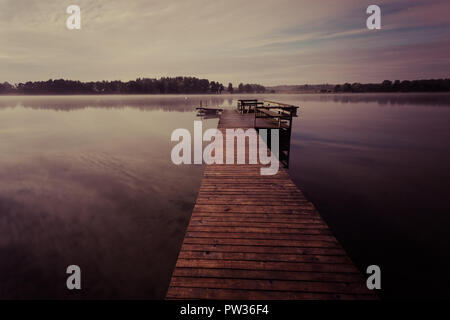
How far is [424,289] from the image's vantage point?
5.43m

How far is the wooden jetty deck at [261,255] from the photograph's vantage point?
338 centimetres

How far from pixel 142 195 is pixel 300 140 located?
16.3 m

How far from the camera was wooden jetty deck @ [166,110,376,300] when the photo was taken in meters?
3.38

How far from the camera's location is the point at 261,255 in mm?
4070

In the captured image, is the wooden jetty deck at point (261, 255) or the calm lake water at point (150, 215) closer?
the wooden jetty deck at point (261, 255)

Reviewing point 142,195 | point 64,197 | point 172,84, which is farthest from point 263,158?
point 172,84
